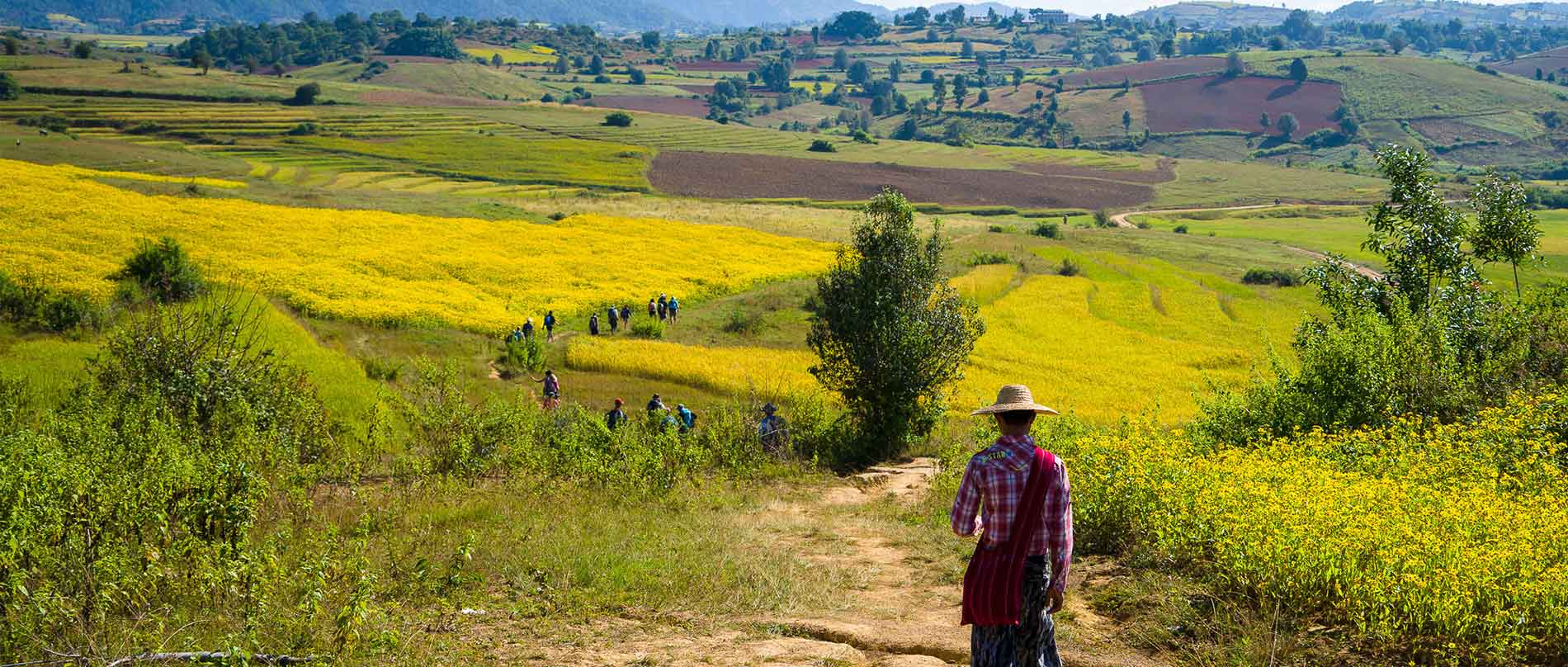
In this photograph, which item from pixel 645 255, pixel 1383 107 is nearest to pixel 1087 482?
pixel 645 255

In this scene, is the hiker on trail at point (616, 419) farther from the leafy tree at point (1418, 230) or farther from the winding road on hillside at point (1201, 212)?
the winding road on hillside at point (1201, 212)

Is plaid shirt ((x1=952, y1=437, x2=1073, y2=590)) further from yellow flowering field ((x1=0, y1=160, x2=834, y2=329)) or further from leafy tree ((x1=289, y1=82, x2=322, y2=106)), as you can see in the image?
leafy tree ((x1=289, y1=82, x2=322, y2=106))

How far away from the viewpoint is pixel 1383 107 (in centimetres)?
17512

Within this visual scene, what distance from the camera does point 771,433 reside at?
64.9 ft

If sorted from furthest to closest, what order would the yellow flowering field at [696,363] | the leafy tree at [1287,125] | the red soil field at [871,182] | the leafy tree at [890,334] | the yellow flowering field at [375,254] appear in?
the leafy tree at [1287,125] → the red soil field at [871,182] → the yellow flowering field at [375,254] → the yellow flowering field at [696,363] → the leafy tree at [890,334]

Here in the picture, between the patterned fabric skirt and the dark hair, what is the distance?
0.91 m

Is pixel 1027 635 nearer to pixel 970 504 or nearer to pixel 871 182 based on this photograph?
pixel 970 504

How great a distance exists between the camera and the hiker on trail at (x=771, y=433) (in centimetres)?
1961

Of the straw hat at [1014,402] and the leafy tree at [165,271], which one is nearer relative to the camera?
the straw hat at [1014,402]

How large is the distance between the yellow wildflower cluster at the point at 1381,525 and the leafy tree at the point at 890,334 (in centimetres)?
871

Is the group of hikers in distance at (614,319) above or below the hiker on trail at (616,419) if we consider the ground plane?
below

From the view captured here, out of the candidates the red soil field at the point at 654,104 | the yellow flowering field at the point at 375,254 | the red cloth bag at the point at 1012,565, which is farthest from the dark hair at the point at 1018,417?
the red soil field at the point at 654,104

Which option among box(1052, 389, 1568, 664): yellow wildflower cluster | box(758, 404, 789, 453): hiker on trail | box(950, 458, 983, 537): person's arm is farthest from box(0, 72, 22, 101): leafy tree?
box(950, 458, 983, 537): person's arm

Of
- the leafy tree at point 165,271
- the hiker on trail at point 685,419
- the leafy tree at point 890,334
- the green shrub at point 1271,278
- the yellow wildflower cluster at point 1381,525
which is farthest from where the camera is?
the green shrub at point 1271,278
